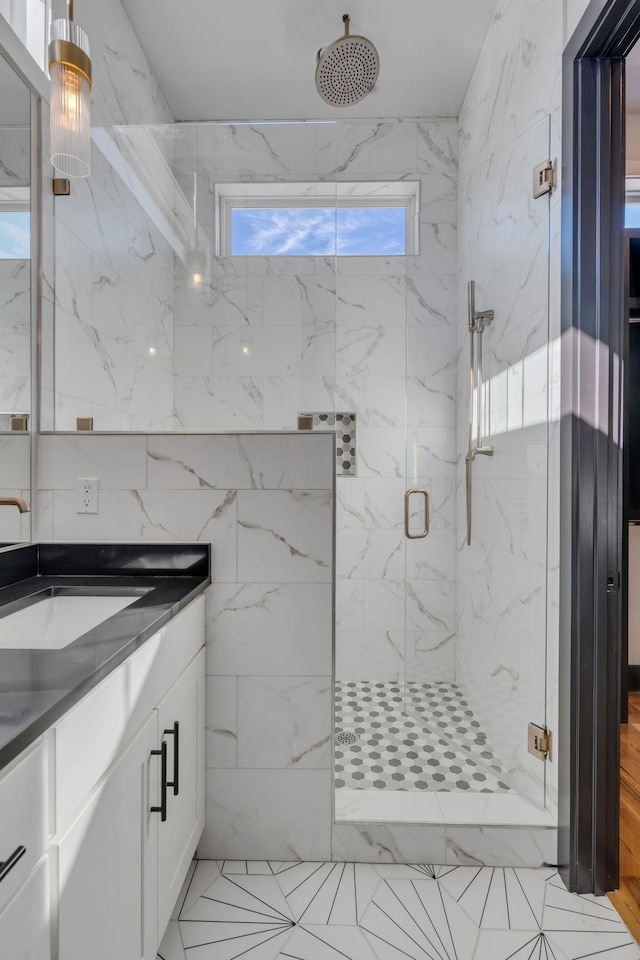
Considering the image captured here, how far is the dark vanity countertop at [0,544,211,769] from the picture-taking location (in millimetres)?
725

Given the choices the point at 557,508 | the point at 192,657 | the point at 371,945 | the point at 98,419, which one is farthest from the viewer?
the point at 98,419

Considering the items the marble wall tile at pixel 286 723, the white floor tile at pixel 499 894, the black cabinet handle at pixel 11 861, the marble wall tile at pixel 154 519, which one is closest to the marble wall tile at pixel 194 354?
the marble wall tile at pixel 154 519

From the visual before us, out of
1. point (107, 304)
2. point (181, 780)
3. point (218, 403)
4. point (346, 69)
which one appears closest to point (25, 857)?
point (181, 780)

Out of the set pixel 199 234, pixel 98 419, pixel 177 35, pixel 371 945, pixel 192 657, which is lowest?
pixel 371 945

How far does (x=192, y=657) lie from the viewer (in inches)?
58.3

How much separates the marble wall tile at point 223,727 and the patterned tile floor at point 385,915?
30cm

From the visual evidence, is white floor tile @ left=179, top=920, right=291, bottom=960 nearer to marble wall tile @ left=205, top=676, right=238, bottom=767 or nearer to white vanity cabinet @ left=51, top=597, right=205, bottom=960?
white vanity cabinet @ left=51, top=597, right=205, bottom=960

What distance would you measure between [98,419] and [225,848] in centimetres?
137

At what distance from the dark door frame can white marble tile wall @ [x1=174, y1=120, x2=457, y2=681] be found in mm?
741

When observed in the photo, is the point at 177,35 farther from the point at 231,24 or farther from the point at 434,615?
the point at 434,615

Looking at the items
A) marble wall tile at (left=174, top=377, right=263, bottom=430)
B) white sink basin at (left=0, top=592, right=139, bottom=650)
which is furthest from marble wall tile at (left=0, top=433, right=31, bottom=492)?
marble wall tile at (left=174, top=377, right=263, bottom=430)

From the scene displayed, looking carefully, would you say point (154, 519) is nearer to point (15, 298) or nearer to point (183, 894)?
point (15, 298)

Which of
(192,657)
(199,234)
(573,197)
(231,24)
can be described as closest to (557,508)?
(573,197)

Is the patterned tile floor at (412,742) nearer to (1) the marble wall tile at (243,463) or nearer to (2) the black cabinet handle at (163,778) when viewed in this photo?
(2) the black cabinet handle at (163,778)
